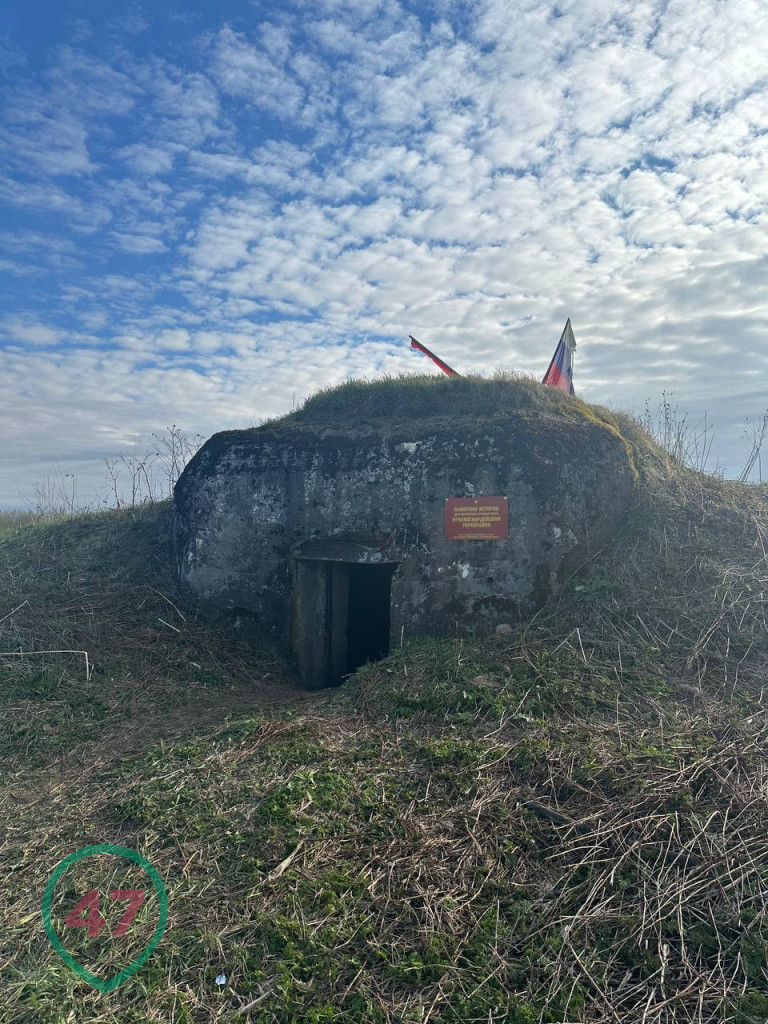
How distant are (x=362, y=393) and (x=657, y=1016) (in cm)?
682

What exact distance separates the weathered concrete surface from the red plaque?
0.21 feet

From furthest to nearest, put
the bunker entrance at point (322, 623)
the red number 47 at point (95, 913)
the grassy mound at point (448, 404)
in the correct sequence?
the grassy mound at point (448, 404), the bunker entrance at point (322, 623), the red number 47 at point (95, 913)

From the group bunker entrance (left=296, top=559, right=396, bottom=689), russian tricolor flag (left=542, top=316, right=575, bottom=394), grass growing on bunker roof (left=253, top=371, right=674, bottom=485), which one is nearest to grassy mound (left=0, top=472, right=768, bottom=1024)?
bunker entrance (left=296, top=559, right=396, bottom=689)

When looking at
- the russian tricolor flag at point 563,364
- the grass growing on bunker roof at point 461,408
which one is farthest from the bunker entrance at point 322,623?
the russian tricolor flag at point 563,364

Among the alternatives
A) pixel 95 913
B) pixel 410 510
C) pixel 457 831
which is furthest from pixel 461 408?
pixel 95 913

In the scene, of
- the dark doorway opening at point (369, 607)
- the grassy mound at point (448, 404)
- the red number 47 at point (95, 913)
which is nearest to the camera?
the red number 47 at point (95, 913)

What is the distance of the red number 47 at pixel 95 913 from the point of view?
3037mm

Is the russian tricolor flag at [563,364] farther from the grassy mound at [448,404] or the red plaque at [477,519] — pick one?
the red plaque at [477,519]

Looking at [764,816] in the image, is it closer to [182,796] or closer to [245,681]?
[182,796]

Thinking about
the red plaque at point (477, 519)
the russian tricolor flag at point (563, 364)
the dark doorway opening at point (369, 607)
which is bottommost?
the dark doorway opening at point (369, 607)

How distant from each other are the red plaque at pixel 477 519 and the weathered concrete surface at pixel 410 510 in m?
0.07

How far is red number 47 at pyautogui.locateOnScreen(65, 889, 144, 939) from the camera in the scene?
120 inches

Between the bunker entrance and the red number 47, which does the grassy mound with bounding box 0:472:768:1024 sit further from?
the bunker entrance

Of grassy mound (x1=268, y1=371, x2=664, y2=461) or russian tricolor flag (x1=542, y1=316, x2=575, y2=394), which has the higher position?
russian tricolor flag (x1=542, y1=316, x2=575, y2=394)
